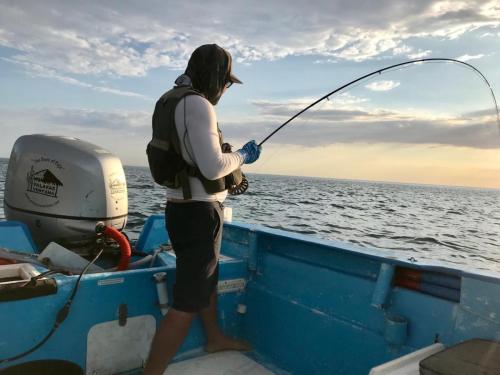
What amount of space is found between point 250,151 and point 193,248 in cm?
64

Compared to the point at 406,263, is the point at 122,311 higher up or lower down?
lower down

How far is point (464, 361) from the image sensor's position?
4.83 feet

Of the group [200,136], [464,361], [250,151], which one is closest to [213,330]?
[250,151]

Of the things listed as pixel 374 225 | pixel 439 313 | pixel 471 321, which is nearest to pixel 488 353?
pixel 471 321

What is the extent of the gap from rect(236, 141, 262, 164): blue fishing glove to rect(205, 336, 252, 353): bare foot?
4.20 ft

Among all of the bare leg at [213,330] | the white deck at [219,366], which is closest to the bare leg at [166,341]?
the white deck at [219,366]

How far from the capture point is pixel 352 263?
2537 millimetres

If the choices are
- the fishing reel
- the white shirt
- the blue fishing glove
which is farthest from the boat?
the white shirt

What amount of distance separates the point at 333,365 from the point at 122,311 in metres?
1.31

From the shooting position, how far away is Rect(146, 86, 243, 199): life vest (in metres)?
2.15

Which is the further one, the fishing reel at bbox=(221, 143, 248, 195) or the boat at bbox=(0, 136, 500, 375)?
the fishing reel at bbox=(221, 143, 248, 195)

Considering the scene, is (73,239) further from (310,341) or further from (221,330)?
(310,341)

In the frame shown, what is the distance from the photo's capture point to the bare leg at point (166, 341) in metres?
2.31

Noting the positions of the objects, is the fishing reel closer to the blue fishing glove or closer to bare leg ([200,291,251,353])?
the blue fishing glove
